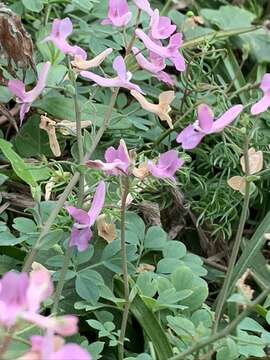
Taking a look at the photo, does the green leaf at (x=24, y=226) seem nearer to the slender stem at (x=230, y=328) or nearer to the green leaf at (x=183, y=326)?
the green leaf at (x=183, y=326)

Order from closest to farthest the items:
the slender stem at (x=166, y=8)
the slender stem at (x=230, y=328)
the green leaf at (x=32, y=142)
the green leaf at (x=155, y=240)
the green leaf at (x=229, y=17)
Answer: the slender stem at (x=230, y=328), the green leaf at (x=155, y=240), the green leaf at (x=32, y=142), the slender stem at (x=166, y=8), the green leaf at (x=229, y=17)

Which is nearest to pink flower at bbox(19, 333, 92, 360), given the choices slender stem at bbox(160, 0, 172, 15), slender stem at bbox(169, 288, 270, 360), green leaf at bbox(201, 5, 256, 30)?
slender stem at bbox(169, 288, 270, 360)

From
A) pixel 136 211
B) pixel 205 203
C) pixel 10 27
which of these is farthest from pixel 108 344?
pixel 10 27

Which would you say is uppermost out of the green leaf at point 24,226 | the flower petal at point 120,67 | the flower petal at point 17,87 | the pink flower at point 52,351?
the flower petal at point 120,67

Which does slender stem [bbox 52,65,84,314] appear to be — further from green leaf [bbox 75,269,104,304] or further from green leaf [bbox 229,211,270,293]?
green leaf [bbox 229,211,270,293]

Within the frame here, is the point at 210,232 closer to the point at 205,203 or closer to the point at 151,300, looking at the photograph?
the point at 205,203

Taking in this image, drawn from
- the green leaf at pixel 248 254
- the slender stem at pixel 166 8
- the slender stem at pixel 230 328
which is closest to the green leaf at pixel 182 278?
the green leaf at pixel 248 254
